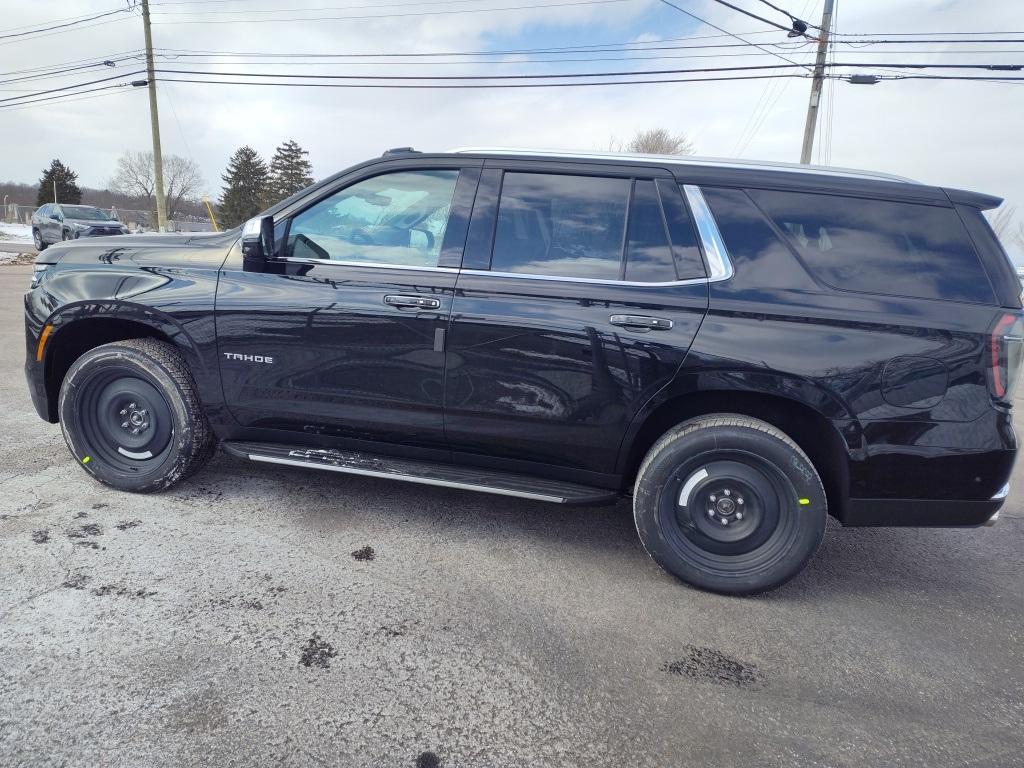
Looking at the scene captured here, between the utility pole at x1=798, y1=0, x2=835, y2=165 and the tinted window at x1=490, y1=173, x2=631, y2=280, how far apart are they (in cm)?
1666

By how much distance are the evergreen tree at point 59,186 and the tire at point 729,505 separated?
57.6 meters

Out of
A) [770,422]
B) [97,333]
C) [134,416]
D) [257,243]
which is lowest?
[134,416]

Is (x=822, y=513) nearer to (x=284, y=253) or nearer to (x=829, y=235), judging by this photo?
(x=829, y=235)

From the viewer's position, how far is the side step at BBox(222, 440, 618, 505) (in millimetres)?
3082

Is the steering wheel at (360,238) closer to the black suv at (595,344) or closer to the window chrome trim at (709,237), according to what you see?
the black suv at (595,344)

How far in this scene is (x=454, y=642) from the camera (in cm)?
251

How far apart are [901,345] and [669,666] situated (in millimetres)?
1604

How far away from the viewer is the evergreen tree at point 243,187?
161ft

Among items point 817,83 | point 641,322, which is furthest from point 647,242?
point 817,83

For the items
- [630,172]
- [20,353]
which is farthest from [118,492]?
[20,353]

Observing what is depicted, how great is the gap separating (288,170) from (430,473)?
53.8 meters

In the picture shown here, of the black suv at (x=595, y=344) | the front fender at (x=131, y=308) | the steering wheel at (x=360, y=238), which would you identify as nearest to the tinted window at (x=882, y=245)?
the black suv at (x=595, y=344)

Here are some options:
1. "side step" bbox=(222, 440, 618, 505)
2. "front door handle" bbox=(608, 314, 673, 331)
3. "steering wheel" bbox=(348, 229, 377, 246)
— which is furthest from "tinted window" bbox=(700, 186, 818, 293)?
"steering wheel" bbox=(348, 229, 377, 246)

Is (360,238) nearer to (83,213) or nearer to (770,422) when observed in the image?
(770,422)
